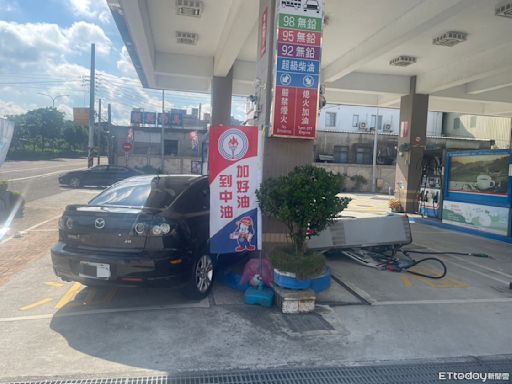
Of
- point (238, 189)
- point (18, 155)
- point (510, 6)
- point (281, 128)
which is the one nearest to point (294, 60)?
point (281, 128)

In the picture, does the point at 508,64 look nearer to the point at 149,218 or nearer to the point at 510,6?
the point at 510,6

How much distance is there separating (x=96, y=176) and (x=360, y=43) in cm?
1563

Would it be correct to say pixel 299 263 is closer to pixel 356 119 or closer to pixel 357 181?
pixel 357 181

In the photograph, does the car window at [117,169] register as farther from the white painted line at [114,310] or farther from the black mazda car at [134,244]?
the white painted line at [114,310]

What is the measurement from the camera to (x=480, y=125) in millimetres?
37594

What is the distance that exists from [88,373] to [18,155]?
5804cm

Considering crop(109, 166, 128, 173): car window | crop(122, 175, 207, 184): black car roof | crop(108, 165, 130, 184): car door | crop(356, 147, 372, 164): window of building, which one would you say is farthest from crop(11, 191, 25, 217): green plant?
crop(356, 147, 372, 164): window of building

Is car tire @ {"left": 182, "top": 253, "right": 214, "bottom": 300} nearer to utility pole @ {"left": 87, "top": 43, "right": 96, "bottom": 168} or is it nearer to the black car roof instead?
the black car roof

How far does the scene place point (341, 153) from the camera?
3422 cm

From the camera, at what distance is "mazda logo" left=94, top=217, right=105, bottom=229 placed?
14.5 feet

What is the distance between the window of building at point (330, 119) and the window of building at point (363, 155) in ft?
30.7

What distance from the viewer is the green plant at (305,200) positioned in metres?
→ 4.71

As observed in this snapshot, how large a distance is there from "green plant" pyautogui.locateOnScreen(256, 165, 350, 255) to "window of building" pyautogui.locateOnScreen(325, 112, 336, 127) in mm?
39007

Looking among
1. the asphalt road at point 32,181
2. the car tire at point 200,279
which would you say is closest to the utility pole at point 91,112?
the asphalt road at point 32,181
